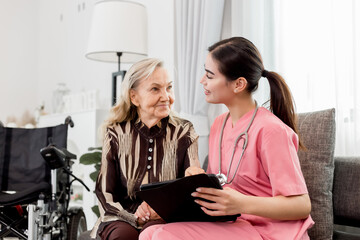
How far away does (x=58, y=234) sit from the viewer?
2318mm

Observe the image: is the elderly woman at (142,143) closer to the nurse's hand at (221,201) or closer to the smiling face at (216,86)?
the smiling face at (216,86)

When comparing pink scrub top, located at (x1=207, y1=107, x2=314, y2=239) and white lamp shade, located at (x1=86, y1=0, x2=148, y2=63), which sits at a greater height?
white lamp shade, located at (x1=86, y1=0, x2=148, y2=63)

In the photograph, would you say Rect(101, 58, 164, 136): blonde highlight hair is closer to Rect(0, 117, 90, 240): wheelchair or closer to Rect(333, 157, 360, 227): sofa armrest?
Rect(0, 117, 90, 240): wheelchair

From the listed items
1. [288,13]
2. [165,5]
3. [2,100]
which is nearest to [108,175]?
[288,13]

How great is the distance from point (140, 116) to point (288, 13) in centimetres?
108

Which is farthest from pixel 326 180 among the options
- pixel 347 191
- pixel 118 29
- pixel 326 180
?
pixel 118 29

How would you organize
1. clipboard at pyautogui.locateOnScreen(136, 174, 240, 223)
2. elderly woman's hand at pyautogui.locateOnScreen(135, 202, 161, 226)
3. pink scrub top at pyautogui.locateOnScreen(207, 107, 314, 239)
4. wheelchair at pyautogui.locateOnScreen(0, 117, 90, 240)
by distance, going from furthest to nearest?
wheelchair at pyautogui.locateOnScreen(0, 117, 90, 240) → elderly woman's hand at pyautogui.locateOnScreen(135, 202, 161, 226) → pink scrub top at pyautogui.locateOnScreen(207, 107, 314, 239) → clipboard at pyautogui.locateOnScreen(136, 174, 240, 223)

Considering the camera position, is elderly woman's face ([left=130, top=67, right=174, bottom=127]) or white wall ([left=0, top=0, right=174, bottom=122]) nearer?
elderly woman's face ([left=130, top=67, right=174, bottom=127])

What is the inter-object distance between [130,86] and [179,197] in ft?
2.18

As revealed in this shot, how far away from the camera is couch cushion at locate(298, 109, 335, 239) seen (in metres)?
1.59

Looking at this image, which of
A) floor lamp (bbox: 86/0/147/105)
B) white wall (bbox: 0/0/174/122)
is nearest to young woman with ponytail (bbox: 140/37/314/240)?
floor lamp (bbox: 86/0/147/105)

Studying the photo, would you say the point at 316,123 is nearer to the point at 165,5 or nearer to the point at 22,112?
the point at 165,5

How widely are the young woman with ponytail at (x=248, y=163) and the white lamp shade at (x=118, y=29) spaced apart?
1.44 m

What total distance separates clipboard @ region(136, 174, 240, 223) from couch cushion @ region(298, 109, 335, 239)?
50 cm
